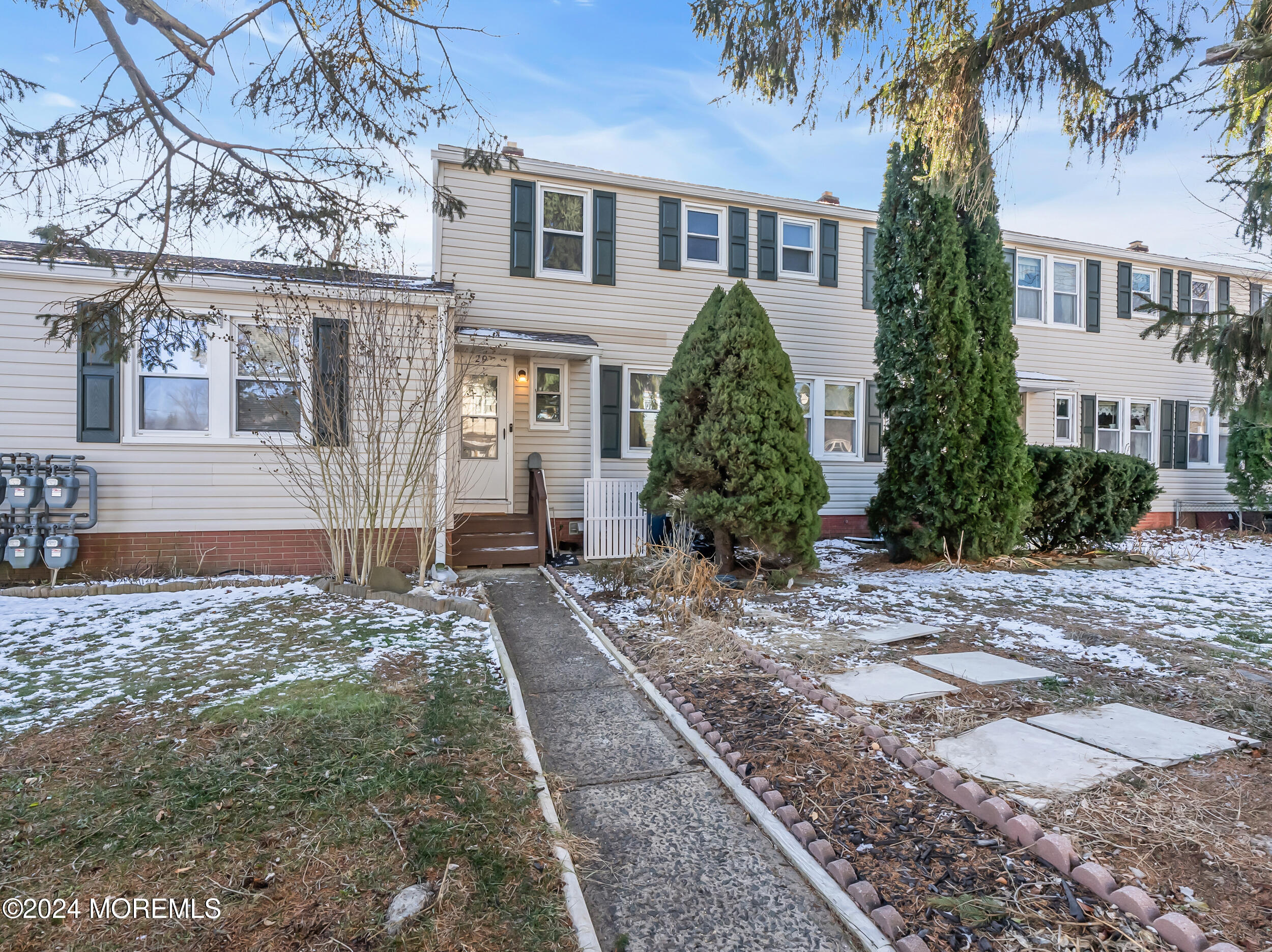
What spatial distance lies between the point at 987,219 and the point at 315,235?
7.66 metres

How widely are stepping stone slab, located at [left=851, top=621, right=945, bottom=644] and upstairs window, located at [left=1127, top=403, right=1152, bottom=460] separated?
11287 millimetres

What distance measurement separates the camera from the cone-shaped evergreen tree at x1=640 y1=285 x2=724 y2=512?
7086 mm

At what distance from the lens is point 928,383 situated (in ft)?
26.4

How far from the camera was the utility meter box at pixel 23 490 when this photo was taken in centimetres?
650

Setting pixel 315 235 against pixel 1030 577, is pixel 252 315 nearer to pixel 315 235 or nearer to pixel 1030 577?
pixel 315 235

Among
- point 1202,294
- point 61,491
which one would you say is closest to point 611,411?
point 61,491

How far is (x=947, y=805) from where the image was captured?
2.52 metres

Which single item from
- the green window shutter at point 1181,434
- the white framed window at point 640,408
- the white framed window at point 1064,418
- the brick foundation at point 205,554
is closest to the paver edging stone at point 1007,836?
the brick foundation at point 205,554

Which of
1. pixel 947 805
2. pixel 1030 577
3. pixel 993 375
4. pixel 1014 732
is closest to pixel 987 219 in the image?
pixel 993 375

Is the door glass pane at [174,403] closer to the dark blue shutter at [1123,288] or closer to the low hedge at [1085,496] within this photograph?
the low hedge at [1085,496]

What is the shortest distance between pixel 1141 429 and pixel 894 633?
12036 millimetres

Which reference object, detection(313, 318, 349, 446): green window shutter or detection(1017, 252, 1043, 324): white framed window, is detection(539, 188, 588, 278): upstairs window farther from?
detection(1017, 252, 1043, 324): white framed window

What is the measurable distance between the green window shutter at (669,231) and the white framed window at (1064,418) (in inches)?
320

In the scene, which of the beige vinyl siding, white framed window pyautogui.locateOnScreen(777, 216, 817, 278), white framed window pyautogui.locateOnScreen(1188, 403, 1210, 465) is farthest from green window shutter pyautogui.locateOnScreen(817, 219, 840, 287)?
white framed window pyautogui.locateOnScreen(1188, 403, 1210, 465)
